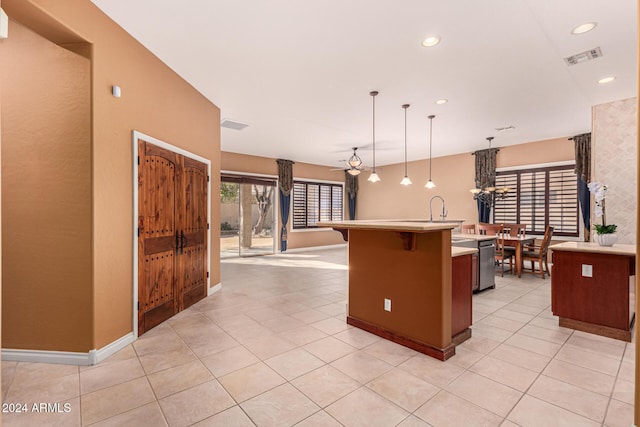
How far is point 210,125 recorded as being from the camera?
4.54 metres

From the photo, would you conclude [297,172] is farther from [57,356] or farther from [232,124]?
[57,356]

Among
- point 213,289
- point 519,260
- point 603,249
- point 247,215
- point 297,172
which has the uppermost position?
point 297,172

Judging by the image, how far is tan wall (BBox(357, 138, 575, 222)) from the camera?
6.85m

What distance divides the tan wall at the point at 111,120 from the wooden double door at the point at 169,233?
6.5 inches

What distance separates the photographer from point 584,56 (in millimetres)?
3250

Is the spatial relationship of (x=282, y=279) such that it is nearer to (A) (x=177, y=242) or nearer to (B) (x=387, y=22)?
(A) (x=177, y=242)

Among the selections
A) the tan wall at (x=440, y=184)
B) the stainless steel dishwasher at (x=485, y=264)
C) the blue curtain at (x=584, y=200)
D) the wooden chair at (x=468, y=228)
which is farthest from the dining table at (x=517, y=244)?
the tan wall at (x=440, y=184)

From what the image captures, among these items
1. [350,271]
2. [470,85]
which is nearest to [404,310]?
[350,271]

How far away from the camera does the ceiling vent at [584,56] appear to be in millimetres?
3162

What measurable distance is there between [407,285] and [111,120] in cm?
311

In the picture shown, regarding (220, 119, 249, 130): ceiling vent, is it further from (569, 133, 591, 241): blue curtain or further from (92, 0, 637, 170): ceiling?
(569, 133, 591, 241): blue curtain

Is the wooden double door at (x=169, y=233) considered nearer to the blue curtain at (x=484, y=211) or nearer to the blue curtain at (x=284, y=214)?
the blue curtain at (x=284, y=214)

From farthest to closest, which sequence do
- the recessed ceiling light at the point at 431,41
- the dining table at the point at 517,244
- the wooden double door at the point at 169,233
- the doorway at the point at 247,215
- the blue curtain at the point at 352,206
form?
the blue curtain at the point at 352,206 → the doorway at the point at 247,215 → the dining table at the point at 517,244 → the wooden double door at the point at 169,233 → the recessed ceiling light at the point at 431,41

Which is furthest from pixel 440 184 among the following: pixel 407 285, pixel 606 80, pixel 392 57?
pixel 407 285
